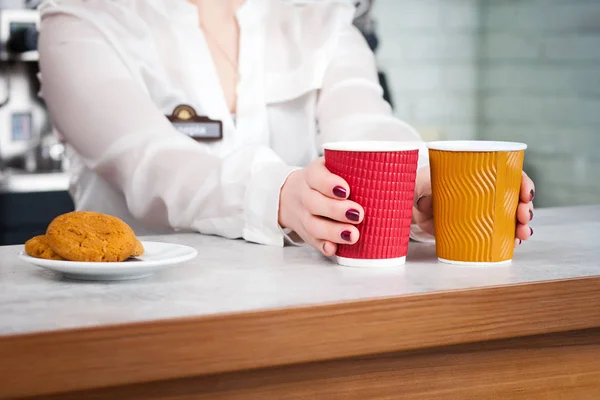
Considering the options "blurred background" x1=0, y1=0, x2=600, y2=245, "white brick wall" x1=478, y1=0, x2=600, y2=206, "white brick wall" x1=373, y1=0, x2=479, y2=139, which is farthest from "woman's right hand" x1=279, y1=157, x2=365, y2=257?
"white brick wall" x1=373, y1=0, x2=479, y2=139

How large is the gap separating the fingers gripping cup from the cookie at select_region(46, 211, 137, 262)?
34 cm

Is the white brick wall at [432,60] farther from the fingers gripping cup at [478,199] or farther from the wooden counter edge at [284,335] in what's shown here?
the wooden counter edge at [284,335]

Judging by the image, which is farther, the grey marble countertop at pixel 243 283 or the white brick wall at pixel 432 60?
the white brick wall at pixel 432 60

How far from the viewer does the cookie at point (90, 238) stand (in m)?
0.79

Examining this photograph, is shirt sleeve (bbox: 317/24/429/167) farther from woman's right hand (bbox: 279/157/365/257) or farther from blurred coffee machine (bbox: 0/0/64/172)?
blurred coffee machine (bbox: 0/0/64/172)

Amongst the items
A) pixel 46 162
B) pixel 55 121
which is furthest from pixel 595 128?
pixel 55 121

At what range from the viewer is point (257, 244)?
1.06 m

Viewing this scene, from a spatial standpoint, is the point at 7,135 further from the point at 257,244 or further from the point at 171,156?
the point at 257,244

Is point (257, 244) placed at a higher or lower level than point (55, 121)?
lower

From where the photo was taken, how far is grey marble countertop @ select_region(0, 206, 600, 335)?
0.67 metres

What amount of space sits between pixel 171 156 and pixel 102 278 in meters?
0.43

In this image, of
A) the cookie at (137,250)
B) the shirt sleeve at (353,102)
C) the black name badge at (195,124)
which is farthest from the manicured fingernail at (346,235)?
the black name badge at (195,124)

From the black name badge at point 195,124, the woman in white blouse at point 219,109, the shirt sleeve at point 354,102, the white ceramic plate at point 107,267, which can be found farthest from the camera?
the black name badge at point 195,124

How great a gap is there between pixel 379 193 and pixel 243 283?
18 centimetres
